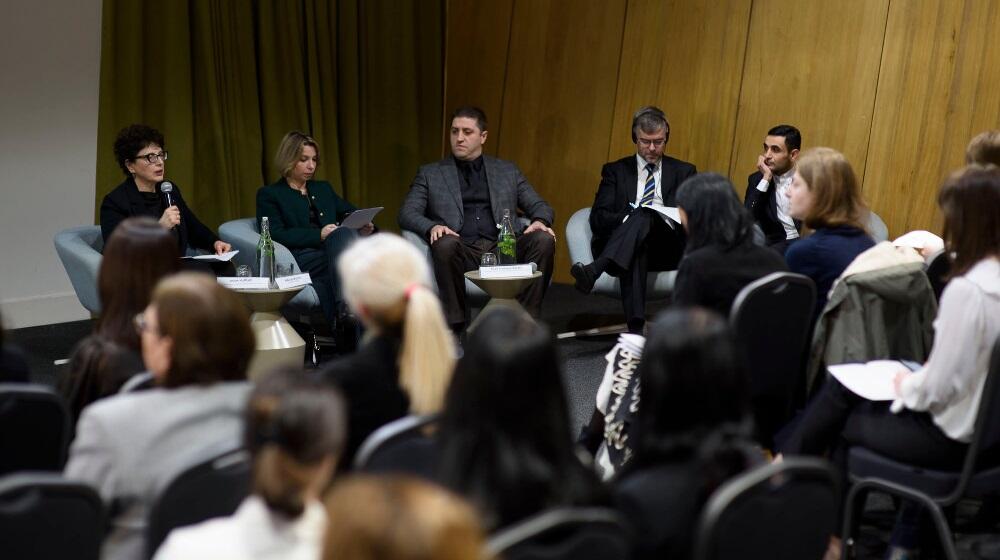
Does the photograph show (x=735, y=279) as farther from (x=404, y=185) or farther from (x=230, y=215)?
(x=404, y=185)

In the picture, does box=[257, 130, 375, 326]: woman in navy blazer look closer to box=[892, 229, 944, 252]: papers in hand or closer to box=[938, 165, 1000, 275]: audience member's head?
box=[892, 229, 944, 252]: papers in hand

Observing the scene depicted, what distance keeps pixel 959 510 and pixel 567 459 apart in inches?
95.1

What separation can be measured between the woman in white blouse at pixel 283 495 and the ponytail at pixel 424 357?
2.19 feet

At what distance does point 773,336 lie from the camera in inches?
126

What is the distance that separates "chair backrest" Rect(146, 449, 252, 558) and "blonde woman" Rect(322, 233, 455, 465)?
36cm

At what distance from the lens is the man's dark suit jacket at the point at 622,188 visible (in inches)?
239

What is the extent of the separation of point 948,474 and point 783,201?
3.30 m

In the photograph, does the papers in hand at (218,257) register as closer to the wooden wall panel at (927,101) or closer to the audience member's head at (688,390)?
the audience member's head at (688,390)

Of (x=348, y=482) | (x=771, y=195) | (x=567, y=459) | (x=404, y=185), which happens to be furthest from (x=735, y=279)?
(x=404, y=185)

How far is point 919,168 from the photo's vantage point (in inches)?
245

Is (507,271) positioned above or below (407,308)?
below

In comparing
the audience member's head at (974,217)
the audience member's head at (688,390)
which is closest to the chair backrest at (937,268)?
the audience member's head at (974,217)

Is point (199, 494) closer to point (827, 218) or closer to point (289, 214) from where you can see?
point (827, 218)

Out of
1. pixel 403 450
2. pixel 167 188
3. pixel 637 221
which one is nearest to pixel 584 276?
pixel 637 221
